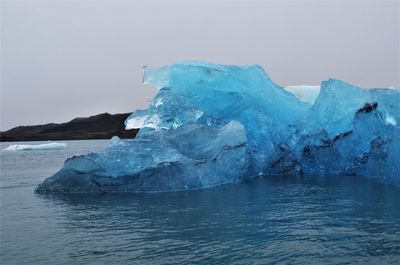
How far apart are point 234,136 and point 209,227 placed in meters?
5.95

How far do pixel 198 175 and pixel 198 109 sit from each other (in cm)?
318

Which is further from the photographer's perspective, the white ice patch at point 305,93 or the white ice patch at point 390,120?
the white ice patch at point 305,93

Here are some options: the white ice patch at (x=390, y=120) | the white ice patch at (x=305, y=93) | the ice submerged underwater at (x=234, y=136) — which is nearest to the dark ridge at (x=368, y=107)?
the ice submerged underwater at (x=234, y=136)

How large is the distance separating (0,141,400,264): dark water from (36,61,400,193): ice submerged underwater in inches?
34.2

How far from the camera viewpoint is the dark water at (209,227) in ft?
18.6

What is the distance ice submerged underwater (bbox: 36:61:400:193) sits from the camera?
39.1 feet

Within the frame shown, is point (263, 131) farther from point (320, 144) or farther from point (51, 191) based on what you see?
point (51, 191)

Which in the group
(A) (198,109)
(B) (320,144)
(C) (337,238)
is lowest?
(C) (337,238)

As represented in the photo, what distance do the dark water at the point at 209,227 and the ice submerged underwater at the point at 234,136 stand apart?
870mm

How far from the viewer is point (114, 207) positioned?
9.41 m

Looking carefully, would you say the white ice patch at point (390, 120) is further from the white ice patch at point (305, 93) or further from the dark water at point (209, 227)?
the white ice patch at point (305, 93)

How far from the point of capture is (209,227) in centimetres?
718

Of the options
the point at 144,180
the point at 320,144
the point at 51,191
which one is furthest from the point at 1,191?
the point at 320,144

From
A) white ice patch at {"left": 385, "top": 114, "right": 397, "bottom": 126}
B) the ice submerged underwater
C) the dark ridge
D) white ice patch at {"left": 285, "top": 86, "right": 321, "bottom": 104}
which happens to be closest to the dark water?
the ice submerged underwater
